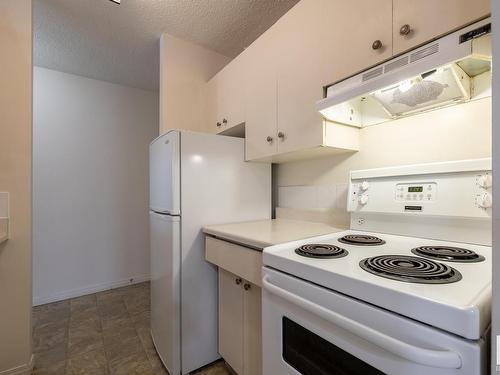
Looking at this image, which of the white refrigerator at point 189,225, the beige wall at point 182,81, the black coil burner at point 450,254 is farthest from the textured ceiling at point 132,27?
the black coil burner at point 450,254

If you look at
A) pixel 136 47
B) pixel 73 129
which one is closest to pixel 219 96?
pixel 136 47

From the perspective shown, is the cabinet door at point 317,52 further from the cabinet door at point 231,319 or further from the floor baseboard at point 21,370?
the floor baseboard at point 21,370

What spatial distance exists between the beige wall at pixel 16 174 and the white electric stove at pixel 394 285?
1.55 m

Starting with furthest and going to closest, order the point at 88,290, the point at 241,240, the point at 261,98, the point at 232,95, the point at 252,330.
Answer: the point at 88,290, the point at 232,95, the point at 261,98, the point at 252,330, the point at 241,240

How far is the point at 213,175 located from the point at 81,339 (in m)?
1.63

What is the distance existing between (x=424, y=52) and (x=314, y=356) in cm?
104

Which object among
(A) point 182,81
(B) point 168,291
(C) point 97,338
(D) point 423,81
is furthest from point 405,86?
(C) point 97,338

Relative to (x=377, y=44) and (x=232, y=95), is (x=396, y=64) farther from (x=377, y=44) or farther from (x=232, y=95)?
(x=232, y=95)

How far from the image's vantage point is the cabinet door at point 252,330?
1.24 metres

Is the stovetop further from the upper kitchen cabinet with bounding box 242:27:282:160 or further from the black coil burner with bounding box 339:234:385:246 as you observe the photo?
the upper kitchen cabinet with bounding box 242:27:282:160

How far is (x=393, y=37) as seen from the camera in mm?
934

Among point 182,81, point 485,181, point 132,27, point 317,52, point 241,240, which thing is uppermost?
point 132,27

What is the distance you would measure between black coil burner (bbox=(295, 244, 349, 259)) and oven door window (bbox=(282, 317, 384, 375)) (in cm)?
22

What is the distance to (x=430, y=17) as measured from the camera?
0.84 m
